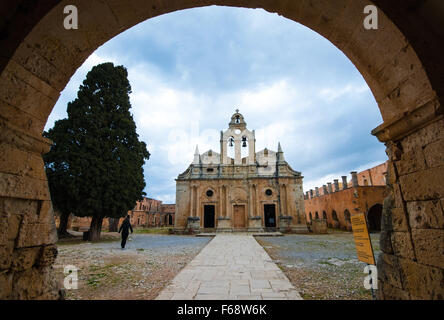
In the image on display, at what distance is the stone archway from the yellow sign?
0.47 meters

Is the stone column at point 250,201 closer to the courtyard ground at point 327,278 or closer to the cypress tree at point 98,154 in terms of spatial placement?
the cypress tree at point 98,154

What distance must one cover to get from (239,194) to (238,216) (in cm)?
239

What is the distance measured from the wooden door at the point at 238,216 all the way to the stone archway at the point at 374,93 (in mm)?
21341

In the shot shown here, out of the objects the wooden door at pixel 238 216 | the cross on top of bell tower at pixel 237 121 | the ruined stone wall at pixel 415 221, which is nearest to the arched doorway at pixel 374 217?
the wooden door at pixel 238 216

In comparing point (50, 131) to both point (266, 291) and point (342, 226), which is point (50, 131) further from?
point (342, 226)

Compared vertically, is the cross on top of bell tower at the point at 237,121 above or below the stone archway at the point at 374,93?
above

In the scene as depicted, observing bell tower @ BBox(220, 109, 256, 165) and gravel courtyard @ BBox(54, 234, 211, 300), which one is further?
bell tower @ BBox(220, 109, 256, 165)

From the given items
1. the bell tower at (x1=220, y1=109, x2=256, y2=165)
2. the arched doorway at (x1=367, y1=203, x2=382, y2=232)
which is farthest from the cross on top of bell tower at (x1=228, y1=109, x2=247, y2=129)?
the arched doorway at (x1=367, y1=203, x2=382, y2=232)

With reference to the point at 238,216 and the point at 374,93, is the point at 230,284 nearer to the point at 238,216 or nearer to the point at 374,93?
the point at 374,93

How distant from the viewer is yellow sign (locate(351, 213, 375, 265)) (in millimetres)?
2897

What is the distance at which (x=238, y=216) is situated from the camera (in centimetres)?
2330

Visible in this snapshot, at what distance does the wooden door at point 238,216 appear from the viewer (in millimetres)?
23047

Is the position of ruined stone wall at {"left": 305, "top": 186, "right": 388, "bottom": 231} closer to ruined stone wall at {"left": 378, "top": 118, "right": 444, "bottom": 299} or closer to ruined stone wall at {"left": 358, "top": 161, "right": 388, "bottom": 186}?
ruined stone wall at {"left": 358, "top": 161, "right": 388, "bottom": 186}

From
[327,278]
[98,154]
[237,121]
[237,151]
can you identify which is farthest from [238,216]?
[327,278]
